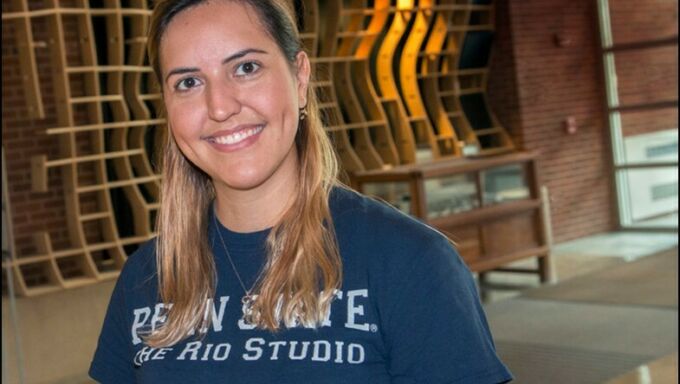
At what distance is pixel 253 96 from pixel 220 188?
17 centimetres

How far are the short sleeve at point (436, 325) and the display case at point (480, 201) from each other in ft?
11.3

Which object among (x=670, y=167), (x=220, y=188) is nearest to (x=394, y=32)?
(x=670, y=167)

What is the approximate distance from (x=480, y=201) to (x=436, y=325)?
420 cm

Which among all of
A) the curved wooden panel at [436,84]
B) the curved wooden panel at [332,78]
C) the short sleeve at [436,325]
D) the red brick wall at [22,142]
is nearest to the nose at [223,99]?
the short sleeve at [436,325]

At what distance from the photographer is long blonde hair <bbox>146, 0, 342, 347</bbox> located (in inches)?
54.2

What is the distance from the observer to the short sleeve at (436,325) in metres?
1.31

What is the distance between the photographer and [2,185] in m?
3.39

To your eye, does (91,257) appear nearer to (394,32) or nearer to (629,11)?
(394,32)

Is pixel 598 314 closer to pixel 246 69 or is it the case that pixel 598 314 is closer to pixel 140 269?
pixel 140 269

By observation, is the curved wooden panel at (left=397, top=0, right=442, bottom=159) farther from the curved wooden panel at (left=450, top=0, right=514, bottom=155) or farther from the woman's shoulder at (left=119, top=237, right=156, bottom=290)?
the woman's shoulder at (left=119, top=237, right=156, bottom=290)

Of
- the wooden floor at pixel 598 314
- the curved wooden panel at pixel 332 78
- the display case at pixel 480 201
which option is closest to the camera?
the curved wooden panel at pixel 332 78

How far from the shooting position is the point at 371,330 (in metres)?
1.34

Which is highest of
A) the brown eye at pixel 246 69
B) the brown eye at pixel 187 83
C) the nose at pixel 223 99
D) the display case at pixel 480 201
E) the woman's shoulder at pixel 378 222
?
the brown eye at pixel 246 69

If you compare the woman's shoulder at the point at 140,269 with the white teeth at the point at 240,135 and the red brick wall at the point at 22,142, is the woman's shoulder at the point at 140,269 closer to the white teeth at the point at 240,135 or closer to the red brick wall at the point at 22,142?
the white teeth at the point at 240,135
